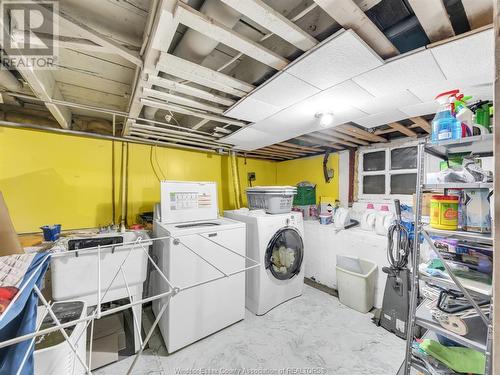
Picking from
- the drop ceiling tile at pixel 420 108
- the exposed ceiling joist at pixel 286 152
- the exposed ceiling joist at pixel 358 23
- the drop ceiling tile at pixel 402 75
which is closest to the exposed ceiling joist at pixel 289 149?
the exposed ceiling joist at pixel 286 152

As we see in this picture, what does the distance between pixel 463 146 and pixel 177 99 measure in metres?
2.06

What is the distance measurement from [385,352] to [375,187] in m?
2.09

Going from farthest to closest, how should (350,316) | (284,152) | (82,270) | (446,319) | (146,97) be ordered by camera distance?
(284,152), (350,316), (146,97), (82,270), (446,319)

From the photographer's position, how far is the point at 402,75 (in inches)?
51.0

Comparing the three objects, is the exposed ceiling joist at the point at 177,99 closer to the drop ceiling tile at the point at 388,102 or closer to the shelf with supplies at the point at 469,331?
the drop ceiling tile at the point at 388,102

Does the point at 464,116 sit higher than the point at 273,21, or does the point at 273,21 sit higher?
the point at 273,21

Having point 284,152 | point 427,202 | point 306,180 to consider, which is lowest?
point 427,202

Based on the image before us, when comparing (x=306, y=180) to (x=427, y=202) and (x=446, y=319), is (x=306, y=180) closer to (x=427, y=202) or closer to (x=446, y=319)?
(x=427, y=202)

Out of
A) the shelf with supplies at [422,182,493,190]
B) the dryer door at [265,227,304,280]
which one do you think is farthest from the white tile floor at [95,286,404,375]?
the shelf with supplies at [422,182,493,190]

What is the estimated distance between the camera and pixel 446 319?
1192 millimetres

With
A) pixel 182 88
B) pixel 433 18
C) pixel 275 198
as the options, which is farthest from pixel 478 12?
pixel 275 198

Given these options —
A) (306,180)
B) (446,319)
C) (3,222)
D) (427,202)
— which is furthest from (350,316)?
(3,222)

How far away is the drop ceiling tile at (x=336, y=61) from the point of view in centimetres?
103

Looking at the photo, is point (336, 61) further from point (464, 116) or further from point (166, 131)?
point (166, 131)
